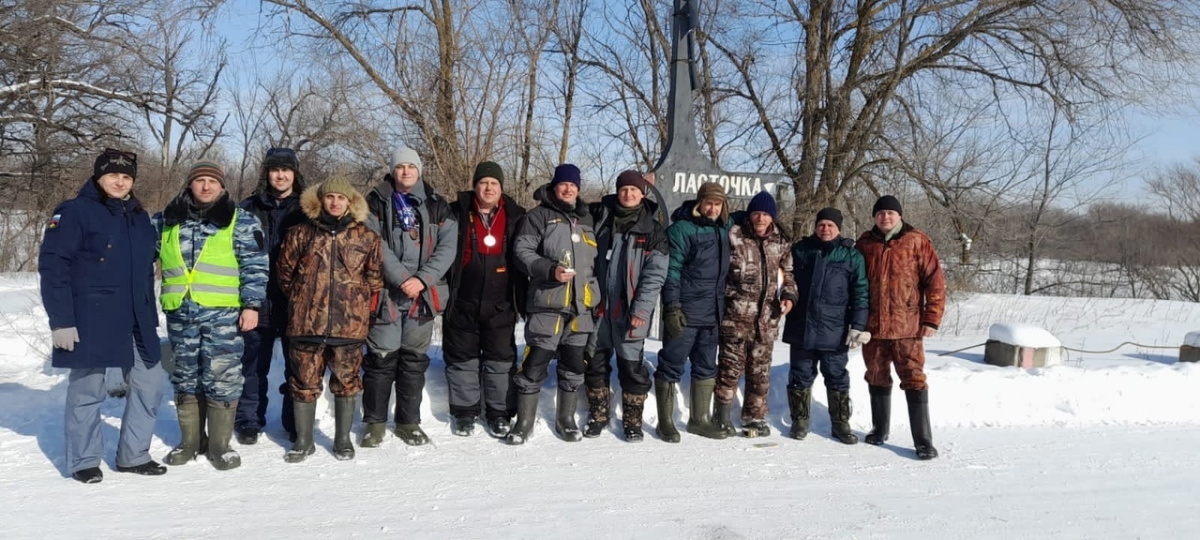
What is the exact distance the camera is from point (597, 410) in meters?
4.87

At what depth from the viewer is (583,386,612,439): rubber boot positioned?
483 centimetres

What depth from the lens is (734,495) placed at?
3.80 m

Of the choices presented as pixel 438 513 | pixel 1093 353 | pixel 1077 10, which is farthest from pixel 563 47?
pixel 438 513

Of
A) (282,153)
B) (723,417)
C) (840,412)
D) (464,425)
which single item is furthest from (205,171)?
(840,412)

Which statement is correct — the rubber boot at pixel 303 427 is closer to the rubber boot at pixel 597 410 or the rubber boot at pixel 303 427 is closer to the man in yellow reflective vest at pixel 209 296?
the man in yellow reflective vest at pixel 209 296

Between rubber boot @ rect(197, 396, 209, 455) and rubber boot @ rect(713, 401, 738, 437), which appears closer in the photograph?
rubber boot @ rect(197, 396, 209, 455)

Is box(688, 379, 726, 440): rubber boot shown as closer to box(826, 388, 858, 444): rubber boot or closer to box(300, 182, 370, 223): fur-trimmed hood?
box(826, 388, 858, 444): rubber boot

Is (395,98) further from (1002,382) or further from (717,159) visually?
(1002,382)

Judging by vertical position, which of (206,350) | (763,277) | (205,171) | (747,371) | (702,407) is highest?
(205,171)

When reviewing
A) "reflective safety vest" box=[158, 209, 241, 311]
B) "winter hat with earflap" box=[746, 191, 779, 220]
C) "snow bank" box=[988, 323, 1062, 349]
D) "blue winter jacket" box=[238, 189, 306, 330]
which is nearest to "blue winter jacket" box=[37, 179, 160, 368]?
"reflective safety vest" box=[158, 209, 241, 311]

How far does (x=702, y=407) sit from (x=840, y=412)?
0.91 metres

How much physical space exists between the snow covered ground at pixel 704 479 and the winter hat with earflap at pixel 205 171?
154 cm

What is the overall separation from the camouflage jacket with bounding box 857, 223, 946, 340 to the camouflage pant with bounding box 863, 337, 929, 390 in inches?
3.2

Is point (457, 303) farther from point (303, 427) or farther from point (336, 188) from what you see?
point (303, 427)
